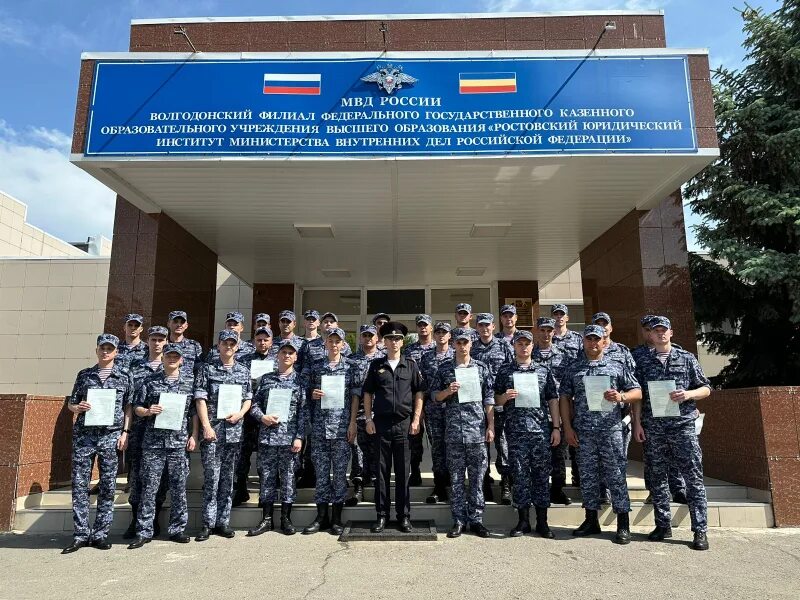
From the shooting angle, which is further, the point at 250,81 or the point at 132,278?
the point at 132,278

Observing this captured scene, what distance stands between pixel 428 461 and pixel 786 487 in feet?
14.0

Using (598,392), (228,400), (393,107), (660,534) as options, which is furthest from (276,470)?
(393,107)

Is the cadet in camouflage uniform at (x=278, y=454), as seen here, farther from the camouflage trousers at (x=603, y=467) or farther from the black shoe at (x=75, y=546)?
the camouflage trousers at (x=603, y=467)

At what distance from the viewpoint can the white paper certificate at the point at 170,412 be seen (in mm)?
4855

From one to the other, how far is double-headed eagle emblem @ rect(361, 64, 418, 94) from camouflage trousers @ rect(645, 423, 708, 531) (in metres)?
4.68

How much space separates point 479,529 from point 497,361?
1.68m

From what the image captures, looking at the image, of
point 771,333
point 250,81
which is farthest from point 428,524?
point 771,333

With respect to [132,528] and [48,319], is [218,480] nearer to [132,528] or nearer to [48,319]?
[132,528]

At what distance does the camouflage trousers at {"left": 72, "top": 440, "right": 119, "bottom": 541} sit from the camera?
4793mm

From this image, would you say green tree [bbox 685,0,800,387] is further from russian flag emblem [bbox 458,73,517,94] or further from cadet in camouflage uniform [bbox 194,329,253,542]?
cadet in camouflage uniform [bbox 194,329,253,542]

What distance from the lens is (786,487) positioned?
535cm

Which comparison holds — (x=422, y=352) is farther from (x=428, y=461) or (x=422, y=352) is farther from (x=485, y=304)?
(x=485, y=304)

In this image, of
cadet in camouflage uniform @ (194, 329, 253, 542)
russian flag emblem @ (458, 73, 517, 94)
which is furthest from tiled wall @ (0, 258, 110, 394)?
russian flag emblem @ (458, 73, 517, 94)

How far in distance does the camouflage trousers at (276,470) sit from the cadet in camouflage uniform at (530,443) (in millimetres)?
2057
